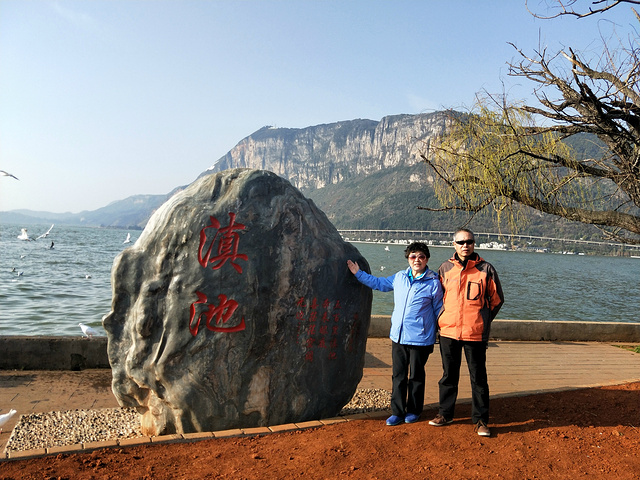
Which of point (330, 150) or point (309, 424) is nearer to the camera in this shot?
point (309, 424)

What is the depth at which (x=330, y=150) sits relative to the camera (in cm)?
14675

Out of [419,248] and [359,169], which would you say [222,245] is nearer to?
[419,248]

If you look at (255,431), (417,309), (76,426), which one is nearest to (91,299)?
(76,426)

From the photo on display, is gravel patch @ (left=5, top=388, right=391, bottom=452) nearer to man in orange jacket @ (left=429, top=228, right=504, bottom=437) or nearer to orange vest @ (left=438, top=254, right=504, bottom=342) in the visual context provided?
man in orange jacket @ (left=429, top=228, right=504, bottom=437)

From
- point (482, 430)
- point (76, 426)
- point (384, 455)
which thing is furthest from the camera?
point (76, 426)

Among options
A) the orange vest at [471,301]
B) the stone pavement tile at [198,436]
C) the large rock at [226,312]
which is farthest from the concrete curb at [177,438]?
the orange vest at [471,301]

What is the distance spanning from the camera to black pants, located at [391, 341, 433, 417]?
3.42 meters

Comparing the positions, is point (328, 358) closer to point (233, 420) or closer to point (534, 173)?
point (233, 420)

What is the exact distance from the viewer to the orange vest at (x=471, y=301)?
3264mm

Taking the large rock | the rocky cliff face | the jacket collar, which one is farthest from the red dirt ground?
the rocky cliff face

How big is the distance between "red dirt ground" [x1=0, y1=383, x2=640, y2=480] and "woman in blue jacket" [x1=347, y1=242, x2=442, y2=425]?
6.1 inches

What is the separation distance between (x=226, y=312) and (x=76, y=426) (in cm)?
164

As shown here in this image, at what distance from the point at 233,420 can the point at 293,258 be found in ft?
3.93

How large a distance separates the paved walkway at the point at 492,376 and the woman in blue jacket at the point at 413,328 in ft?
2.60
